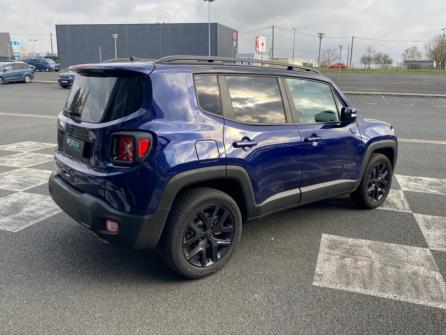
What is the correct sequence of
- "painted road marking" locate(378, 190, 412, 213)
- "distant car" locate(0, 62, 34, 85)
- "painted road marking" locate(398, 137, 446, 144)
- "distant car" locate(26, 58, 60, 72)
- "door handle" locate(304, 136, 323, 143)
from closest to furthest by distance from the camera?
"door handle" locate(304, 136, 323, 143) < "painted road marking" locate(378, 190, 412, 213) < "painted road marking" locate(398, 137, 446, 144) < "distant car" locate(0, 62, 34, 85) < "distant car" locate(26, 58, 60, 72)

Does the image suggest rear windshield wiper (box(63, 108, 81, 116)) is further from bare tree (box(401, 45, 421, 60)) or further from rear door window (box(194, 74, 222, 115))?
bare tree (box(401, 45, 421, 60))

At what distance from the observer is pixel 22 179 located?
5.95m

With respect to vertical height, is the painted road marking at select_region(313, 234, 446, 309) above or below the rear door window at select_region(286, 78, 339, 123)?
below

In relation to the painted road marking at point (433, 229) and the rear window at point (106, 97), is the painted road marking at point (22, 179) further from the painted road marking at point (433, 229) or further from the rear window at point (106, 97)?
the painted road marking at point (433, 229)

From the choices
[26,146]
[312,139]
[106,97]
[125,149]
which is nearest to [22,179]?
[26,146]

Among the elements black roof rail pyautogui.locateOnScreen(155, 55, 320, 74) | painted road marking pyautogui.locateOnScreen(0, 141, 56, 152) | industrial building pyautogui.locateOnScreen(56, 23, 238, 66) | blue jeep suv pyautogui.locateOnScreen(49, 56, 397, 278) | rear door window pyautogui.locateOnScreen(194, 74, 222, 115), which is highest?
industrial building pyautogui.locateOnScreen(56, 23, 238, 66)

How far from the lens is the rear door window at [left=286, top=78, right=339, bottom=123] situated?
3.98 m

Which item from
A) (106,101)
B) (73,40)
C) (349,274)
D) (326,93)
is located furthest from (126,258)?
(73,40)

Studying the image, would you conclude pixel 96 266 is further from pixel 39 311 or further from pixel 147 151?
pixel 147 151

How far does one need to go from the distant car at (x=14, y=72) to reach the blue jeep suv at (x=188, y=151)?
28711 millimetres

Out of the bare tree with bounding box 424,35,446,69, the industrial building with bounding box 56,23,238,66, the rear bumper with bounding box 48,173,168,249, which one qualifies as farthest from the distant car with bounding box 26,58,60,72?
the bare tree with bounding box 424,35,446,69

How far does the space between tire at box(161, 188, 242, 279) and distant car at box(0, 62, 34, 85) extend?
1175 inches

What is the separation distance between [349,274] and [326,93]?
1962 millimetres

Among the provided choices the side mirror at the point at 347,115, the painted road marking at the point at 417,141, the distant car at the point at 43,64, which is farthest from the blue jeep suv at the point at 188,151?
the distant car at the point at 43,64
